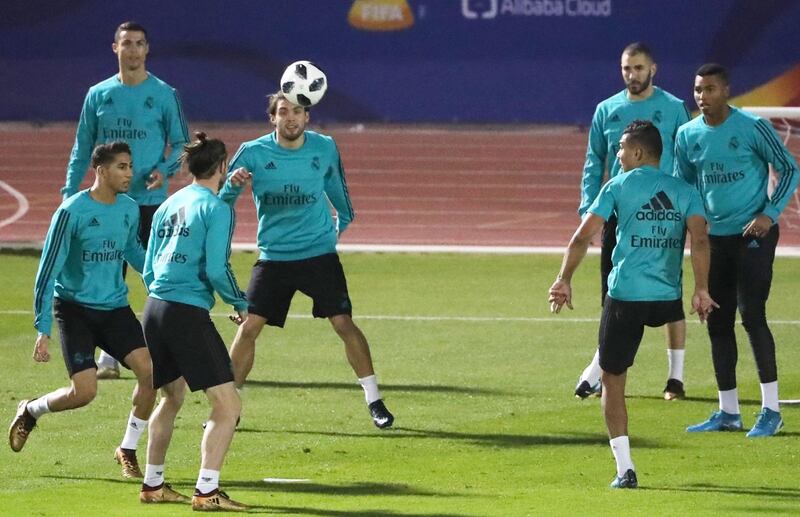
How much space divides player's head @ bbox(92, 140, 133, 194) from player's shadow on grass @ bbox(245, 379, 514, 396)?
3.61 m

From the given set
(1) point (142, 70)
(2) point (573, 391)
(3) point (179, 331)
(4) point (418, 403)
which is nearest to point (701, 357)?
(2) point (573, 391)

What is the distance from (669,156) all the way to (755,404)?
1833 mm

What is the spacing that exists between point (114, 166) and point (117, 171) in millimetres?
32

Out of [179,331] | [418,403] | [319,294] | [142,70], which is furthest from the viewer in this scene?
[142,70]

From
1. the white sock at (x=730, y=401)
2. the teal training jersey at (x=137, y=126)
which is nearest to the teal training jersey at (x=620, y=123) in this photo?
the white sock at (x=730, y=401)

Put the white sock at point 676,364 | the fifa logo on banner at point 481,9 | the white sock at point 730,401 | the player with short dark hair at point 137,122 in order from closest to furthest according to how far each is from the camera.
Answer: the white sock at point 730,401 < the white sock at point 676,364 < the player with short dark hair at point 137,122 < the fifa logo on banner at point 481,9

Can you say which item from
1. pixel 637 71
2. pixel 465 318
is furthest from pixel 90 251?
pixel 465 318

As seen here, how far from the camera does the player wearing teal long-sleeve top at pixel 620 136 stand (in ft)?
39.5

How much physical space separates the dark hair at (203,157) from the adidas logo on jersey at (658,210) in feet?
7.32

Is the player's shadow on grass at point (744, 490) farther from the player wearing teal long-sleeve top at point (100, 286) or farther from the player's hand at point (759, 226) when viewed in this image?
the player wearing teal long-sleeve top at point (100, 286)

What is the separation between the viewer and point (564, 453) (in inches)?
404

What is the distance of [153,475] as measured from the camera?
8.72 m

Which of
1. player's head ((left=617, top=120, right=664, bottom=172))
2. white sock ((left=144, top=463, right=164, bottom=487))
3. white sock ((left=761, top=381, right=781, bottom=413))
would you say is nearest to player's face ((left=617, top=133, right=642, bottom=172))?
player's head ((left=617, top=120, right=664, bottom=172))

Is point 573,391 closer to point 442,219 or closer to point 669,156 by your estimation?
point 669,156
